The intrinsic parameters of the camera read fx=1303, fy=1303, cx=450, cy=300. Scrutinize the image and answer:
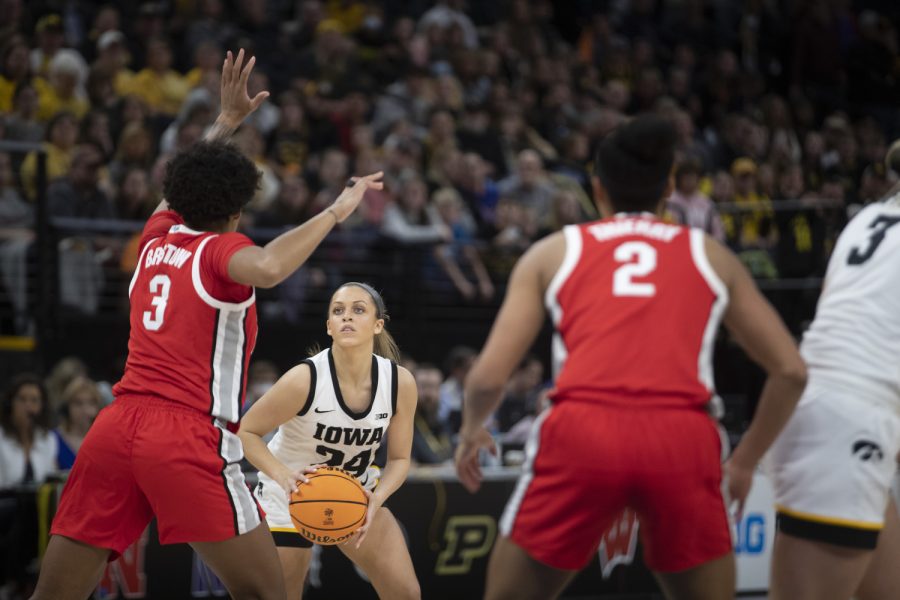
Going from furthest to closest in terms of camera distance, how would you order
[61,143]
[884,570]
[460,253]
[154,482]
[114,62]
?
[460,253], [114,62], [61,143], [154,482], [884,570]

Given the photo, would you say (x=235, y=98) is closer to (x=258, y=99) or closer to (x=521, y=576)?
(x=258, y=99)

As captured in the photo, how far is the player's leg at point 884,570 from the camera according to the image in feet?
13.9

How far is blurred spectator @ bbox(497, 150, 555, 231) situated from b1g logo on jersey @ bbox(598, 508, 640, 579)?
12.9 ft

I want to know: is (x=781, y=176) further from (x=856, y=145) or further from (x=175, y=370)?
(x=175, y=370)

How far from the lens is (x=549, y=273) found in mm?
3611

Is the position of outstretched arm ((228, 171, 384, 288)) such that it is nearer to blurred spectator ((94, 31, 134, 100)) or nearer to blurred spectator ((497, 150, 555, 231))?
blurred spectator ((94, 31, 134, 100))

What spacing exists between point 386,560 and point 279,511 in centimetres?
53

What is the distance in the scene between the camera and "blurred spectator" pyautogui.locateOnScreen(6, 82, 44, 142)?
10398mm

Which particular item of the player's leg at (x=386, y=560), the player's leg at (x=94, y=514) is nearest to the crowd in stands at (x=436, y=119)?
the player's leg at (x=386, y=560)

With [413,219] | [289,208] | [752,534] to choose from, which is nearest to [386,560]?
[752,534]

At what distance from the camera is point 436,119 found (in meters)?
12.4

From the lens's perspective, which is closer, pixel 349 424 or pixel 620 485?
pixel 620 485

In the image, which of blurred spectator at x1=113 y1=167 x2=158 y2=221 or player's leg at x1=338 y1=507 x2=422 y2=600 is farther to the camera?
blurred spectator at x1=113 y1=167 x2=158 y2=221

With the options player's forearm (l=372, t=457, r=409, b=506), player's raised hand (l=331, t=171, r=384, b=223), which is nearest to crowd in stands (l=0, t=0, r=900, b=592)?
player's forearm (l=372, t=457, r=409, b=506)
